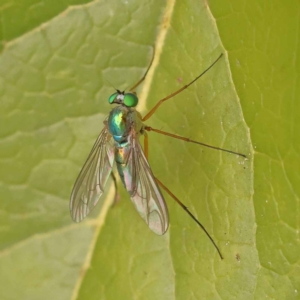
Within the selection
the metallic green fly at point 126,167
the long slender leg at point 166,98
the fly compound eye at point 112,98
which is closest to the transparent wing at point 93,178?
the metallic green fly at point 126,167

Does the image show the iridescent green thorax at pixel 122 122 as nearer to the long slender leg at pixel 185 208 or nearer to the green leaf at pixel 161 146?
the green leaf at pixel 161 146

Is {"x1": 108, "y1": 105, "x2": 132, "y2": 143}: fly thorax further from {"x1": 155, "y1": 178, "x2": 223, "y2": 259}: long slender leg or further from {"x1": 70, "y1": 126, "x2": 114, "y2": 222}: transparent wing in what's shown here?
{"x1": 155, "y1": 178, "x2": 223, "y2": 259}: long slender leg

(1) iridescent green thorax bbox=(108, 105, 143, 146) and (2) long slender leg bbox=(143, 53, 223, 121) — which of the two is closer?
(2) long slender leg bbox=(143, 53, 223, 121)

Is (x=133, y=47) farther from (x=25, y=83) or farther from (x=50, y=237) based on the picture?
(x=50, y=237)

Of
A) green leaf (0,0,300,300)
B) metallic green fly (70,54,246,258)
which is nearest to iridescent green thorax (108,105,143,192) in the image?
metallic green fly (70,54,246,258)

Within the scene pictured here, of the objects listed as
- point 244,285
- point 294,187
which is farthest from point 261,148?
point 244,285

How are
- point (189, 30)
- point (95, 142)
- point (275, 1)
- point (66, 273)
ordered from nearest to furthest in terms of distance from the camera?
point (275, 1)
point (189, 30)
point (66, 273)
point (95, 142)
